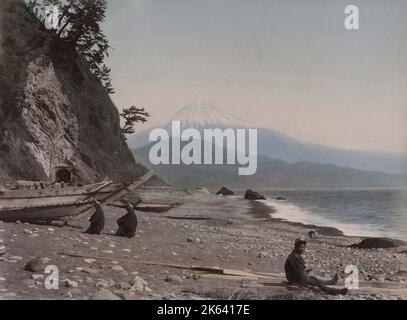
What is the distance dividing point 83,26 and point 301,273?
546cm

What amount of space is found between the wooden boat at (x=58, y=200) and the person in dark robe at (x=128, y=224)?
1.75ft

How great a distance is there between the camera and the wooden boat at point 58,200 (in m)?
8.44

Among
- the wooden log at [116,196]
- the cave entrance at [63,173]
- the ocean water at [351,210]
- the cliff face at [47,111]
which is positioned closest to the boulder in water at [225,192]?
the ocean water at [351,210]

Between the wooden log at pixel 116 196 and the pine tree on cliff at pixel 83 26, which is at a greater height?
the pine tree on cliff at pixel 83 26

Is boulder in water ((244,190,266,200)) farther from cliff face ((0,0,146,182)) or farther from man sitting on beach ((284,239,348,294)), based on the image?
cliff face ((0,0,146,182))

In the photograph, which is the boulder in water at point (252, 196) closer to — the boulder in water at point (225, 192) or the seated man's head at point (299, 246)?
the boulder in water at point (225, 192)

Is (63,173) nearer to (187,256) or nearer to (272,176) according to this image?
(187,256)

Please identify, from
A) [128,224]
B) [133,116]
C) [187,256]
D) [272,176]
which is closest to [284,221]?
[272,176]

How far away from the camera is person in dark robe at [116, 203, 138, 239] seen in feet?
27.7

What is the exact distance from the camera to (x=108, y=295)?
24.7 ft

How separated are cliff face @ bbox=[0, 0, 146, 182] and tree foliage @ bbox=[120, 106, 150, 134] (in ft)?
0.81

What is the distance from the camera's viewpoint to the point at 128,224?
332 inches

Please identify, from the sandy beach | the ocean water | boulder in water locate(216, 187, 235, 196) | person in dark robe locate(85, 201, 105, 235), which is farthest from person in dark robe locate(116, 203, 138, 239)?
the ocean water
